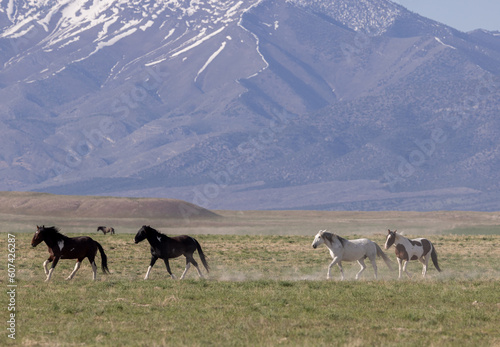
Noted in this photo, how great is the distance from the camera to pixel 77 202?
151 metres

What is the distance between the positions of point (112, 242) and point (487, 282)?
30.9 meters

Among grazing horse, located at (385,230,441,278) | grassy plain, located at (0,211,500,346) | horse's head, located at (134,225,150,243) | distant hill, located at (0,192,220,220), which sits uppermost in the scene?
distant hill, located at (0,192,220,220)

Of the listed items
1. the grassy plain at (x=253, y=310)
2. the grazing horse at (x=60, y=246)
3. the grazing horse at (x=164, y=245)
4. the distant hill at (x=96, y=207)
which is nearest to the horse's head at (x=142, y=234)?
the grazing horse at (x=164, y=245)

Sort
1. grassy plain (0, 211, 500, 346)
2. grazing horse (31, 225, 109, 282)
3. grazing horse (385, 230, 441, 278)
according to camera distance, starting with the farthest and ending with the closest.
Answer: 1. grazing horse (385, 230, 441, 278)
2. grazing horse (31, 225, 109, 282)
3. grassy plain (0, 211, 500, 346)

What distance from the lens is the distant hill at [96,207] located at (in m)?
142

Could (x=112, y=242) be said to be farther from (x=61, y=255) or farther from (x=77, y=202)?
(x=77, y=202)

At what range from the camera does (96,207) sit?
146500 millimetres

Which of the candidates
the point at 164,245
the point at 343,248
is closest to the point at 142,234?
the point at 164,245

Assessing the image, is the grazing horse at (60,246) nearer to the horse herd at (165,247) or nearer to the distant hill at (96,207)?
the horse herd at (165,247)

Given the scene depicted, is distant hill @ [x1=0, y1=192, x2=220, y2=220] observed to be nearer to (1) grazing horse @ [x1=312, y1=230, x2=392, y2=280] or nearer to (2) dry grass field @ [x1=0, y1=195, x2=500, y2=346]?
(2) dry grass field @ [x1=0, y1=195, x2=500, y2=346]

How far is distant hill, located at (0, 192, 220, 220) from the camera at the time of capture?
142 metres

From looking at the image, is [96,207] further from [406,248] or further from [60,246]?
[60,246]

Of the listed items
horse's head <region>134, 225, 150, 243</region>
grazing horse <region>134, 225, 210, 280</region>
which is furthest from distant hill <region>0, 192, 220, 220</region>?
horse's head <region>134, 225, 150, 243</region>

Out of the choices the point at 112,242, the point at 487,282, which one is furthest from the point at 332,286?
the point at 112,242
